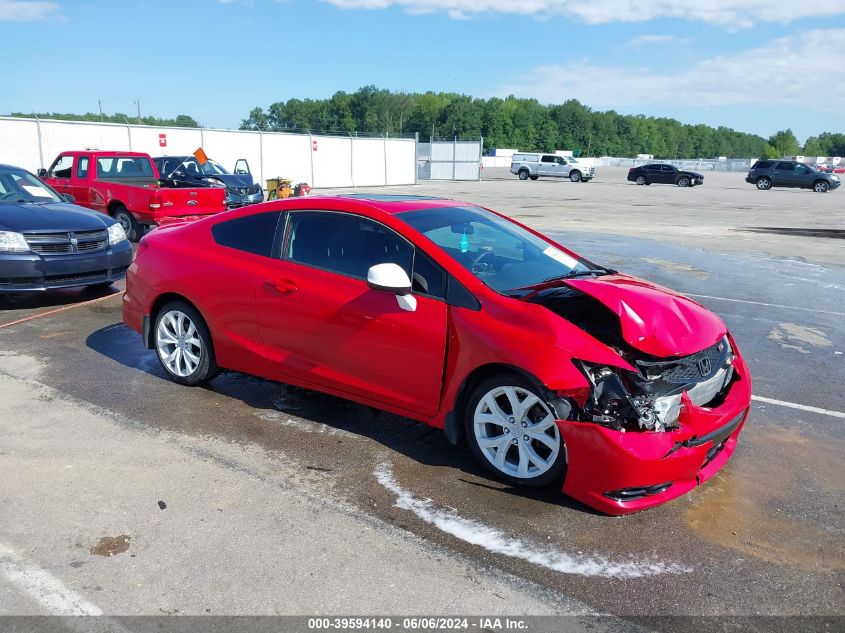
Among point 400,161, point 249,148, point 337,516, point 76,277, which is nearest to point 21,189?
point 76,277

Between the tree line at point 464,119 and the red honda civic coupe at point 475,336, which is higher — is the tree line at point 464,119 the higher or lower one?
the higher one

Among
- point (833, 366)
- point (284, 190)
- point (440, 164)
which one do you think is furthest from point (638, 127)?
point (833, 366)

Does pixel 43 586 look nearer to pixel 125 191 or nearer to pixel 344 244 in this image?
pixel 344 244

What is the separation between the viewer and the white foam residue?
3242 mm

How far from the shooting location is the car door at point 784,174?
42.5 metres

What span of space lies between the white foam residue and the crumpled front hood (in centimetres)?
105

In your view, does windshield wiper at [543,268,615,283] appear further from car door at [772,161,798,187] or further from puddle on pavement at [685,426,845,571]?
car door at [772,161,798,187]

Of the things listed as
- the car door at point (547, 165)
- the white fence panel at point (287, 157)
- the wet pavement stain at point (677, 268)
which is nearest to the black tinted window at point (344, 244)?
the wet pavement stain at point (677, 268)

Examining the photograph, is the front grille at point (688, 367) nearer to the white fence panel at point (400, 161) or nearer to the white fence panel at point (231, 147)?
the white fence panel at point (231, 147)

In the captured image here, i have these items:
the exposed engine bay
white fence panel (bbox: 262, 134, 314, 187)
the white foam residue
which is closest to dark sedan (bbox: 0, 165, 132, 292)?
the white foam residue

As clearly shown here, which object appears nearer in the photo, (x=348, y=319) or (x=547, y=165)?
(x=348, y=319)

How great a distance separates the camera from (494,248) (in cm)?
468

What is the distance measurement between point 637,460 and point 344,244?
230 cm

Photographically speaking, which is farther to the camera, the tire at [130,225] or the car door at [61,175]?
the car door at [61,175]
